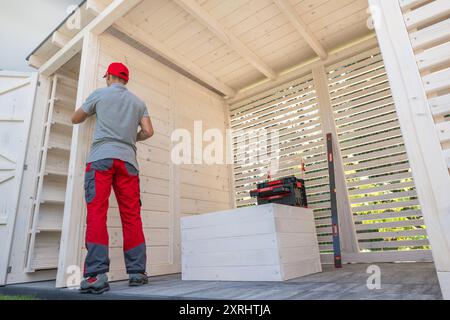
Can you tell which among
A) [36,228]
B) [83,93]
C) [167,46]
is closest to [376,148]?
[167,46]

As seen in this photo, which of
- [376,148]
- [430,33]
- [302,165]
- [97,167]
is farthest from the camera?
[302,165]

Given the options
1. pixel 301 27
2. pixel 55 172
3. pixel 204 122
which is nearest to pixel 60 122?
pixel 55 172

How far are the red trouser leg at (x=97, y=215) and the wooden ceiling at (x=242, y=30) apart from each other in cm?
153

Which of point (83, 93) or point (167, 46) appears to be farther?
point (167, 46)

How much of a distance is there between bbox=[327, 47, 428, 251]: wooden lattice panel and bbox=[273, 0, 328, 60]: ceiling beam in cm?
27

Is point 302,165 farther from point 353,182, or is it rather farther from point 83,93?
point 83,93

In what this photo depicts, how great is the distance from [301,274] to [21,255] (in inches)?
94.5

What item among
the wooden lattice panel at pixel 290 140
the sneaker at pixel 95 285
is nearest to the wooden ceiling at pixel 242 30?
the wooden lattice panel at pixel 290 140

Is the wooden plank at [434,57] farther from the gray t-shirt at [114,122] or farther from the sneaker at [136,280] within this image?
the sneaker at [136,280]

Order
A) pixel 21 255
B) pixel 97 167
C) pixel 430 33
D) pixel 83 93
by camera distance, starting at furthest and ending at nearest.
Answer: pixel 21 255 < pixel 83 93 < pixel 97 167 < pixel 430 33

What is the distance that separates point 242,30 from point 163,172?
5.39 ft

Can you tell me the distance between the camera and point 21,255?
8.67ft

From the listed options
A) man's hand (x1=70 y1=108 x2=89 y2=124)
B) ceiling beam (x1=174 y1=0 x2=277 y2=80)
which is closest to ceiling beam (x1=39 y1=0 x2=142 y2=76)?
ceiling beam (x1=174 y1=0 x2=277 y2=80)

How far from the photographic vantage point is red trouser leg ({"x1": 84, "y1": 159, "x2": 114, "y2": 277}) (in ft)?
5.60
